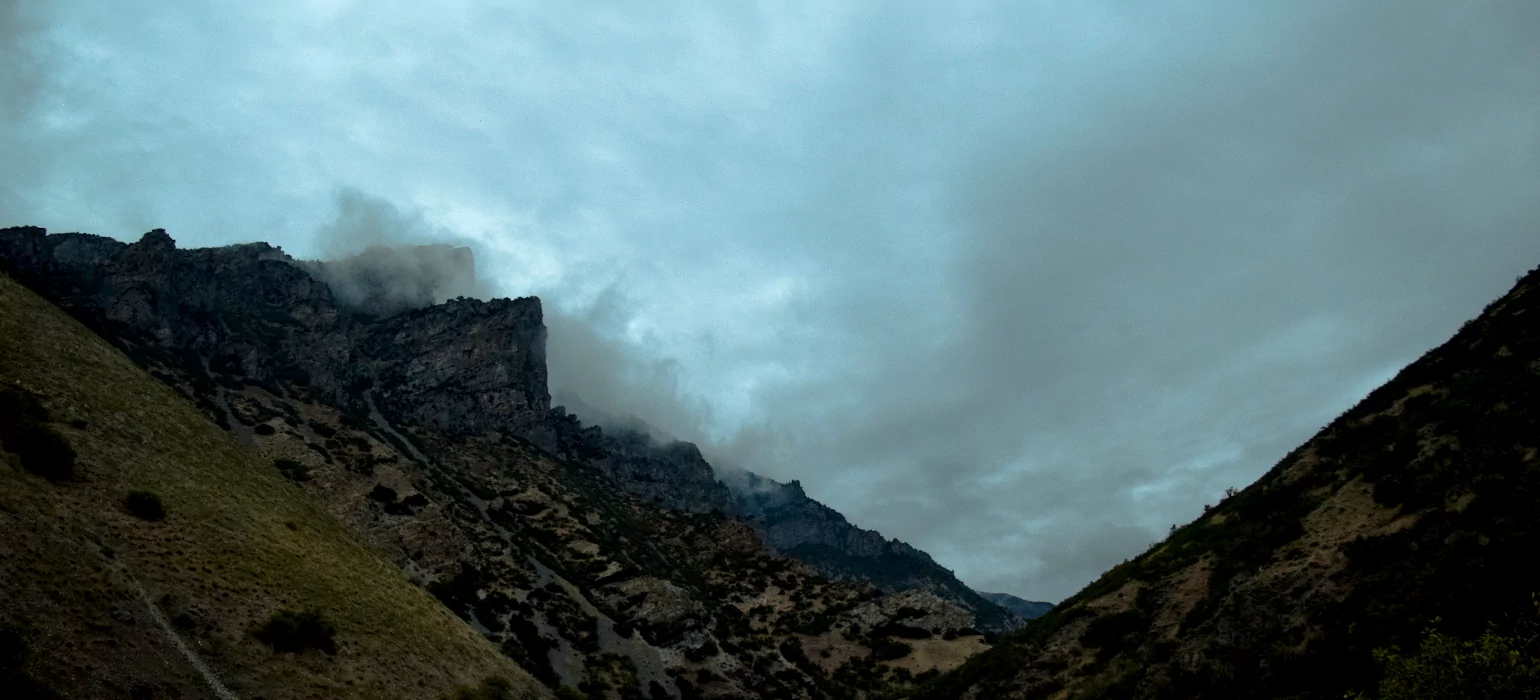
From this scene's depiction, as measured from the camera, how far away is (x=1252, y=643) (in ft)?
96.9

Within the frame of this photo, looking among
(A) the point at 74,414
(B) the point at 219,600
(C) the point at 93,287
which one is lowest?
(B) the point at 219,600

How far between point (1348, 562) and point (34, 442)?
63.0 metres

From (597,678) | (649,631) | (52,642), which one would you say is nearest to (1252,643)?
(52,642)

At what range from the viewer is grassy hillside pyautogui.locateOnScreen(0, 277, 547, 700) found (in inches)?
1163

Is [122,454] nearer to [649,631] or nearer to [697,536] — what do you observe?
[649,631]

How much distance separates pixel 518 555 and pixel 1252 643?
99933 millimetres

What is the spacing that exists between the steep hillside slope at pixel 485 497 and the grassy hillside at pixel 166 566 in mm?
20902

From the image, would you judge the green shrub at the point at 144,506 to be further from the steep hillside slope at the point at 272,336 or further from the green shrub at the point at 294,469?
the steep hillside slope at the point at 272,336

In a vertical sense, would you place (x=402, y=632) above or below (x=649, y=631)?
above

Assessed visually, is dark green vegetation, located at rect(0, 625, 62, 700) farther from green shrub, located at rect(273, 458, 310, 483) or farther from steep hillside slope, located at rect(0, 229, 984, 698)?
green shrub, located at rect(273, 458, 310, 483)

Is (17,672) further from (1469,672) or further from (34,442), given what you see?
(1469,672)

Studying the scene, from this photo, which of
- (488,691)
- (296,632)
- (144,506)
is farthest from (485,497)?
(296,632)

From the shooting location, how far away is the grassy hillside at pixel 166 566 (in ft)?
96.9

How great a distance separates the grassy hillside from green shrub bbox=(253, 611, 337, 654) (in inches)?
18.4
